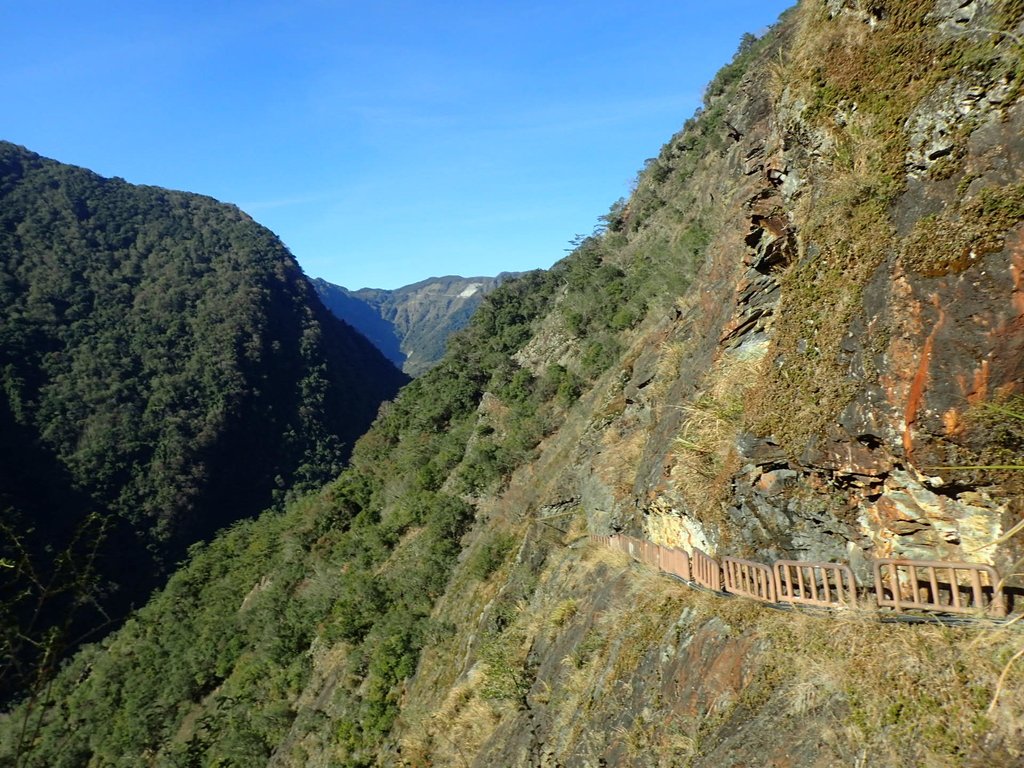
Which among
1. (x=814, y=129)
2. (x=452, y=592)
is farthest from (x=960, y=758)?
(x=452, y=592)

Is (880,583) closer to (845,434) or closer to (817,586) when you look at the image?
(817,586)

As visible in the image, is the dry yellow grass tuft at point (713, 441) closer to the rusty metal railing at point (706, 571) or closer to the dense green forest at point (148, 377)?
the rusty metal railing at point (706, 571)

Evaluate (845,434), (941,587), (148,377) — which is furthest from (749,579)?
(148,377)

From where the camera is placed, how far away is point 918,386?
17.2 feet

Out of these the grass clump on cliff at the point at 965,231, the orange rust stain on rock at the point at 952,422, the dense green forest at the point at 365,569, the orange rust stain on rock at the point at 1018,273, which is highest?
the grass clump on cliff at the point at 965,231

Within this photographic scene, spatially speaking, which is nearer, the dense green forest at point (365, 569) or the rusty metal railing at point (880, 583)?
the rusty metal railing at point (880, 583)

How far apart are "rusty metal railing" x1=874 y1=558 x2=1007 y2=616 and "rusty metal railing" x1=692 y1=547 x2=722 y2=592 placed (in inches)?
66.4

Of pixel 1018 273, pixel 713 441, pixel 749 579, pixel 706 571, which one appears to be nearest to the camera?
pixel 1018 273

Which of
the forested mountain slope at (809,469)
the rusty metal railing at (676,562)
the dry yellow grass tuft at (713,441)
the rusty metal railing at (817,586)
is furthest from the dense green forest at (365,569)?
the rusty metal railing at (817,586)

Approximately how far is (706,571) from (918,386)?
9.90 feet

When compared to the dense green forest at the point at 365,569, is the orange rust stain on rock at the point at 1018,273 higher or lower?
higher

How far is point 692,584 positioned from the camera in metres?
7.35

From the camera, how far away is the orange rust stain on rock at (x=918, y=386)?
518 centimetres

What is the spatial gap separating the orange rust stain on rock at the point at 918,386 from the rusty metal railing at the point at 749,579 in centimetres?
170
